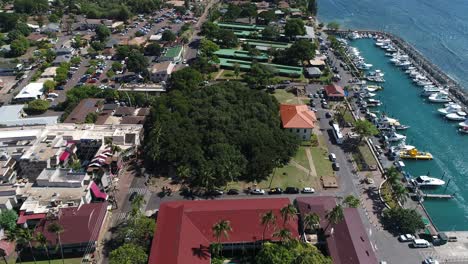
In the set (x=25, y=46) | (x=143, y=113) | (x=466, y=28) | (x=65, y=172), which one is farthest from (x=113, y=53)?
(x=466, y=28)

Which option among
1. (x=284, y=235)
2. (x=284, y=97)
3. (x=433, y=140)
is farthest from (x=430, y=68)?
(x=284, y=235)

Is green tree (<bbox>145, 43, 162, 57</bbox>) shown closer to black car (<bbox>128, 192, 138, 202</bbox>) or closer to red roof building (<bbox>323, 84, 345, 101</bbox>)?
red roof building (<bbox>323, 84, 345, 101</bbox>)

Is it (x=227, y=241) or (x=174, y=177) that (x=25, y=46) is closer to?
(x=174, y=177)

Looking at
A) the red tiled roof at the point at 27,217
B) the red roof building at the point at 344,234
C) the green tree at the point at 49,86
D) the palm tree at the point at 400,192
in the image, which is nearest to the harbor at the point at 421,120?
the palm tree at the point at 400,192

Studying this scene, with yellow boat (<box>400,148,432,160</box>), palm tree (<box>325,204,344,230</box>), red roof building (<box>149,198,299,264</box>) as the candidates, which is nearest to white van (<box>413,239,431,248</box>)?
palm tree (<box>325,204,344,230</box>)

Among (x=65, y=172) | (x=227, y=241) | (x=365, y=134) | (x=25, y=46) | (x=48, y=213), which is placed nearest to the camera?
(x=227, y=241)
